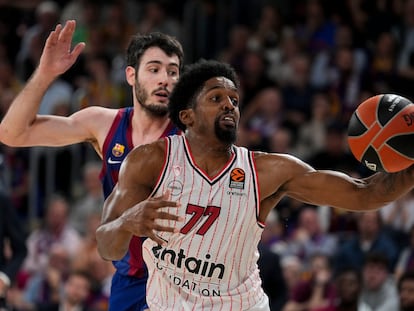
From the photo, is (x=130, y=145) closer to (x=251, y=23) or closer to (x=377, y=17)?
(x=377, y=17)

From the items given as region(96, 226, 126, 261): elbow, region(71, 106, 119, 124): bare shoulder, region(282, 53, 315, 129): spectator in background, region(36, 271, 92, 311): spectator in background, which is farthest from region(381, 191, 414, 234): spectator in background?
region(96, 226, 126, 261): elbow

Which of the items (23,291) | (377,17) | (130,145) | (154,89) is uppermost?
(377,17)

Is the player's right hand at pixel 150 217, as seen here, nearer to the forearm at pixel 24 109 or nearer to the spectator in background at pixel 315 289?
the forearm at pixel 24 109

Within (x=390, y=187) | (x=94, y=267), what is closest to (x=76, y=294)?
(x=94, y=267)

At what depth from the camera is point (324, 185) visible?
17.4 feet

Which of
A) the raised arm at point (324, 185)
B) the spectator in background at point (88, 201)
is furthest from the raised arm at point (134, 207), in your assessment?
the spectator in background at point (88, 201)

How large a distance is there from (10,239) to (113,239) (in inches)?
121

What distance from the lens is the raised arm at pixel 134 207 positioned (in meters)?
4.57

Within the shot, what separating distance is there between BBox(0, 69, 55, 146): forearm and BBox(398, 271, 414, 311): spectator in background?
4.09 meters

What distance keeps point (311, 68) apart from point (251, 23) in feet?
6.38

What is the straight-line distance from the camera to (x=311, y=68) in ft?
41.9

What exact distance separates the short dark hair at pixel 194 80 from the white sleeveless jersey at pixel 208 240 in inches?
15.4

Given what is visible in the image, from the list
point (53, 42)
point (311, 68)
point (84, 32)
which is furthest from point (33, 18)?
point (53, 42)

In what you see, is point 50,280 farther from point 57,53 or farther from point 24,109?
point 57,53
